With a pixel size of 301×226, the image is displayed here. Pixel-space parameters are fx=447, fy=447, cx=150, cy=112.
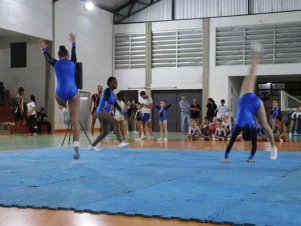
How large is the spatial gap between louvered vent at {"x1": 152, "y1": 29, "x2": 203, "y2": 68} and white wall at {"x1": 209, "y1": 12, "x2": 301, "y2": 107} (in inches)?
39.0

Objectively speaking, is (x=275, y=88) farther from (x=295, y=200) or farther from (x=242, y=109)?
(x=295, y=200)

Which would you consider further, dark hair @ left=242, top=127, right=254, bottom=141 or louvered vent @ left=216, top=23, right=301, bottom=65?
louvered vent @ left=216, top=23, right=301, bottom=65

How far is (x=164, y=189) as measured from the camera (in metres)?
5.30

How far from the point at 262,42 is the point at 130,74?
342 inches

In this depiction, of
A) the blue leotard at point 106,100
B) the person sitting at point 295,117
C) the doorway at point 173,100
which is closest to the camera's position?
the blue leotard at point 106,100

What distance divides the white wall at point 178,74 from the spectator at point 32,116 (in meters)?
9.81

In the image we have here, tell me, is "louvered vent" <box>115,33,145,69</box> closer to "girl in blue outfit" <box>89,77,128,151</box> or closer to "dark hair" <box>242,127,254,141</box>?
"girl in blue outfit" <box>89,77,128,151</box>

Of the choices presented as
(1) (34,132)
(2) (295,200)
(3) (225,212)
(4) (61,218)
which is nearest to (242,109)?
(2) (295,200)

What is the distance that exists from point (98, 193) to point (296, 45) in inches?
912

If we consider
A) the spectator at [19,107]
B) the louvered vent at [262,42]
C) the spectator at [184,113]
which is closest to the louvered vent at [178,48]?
the louvered vent at [262,42]

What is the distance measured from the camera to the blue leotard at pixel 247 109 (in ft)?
27.8

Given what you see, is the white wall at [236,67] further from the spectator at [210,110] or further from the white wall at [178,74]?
the spectator at [210,110]

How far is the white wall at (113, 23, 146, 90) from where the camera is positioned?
96.5 feet

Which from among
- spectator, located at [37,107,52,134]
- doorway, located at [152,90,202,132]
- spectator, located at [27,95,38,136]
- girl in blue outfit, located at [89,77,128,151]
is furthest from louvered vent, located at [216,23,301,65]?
girl in blue outfit, located at [89,77,128,151]
